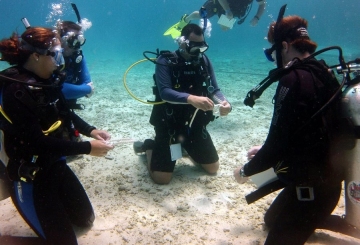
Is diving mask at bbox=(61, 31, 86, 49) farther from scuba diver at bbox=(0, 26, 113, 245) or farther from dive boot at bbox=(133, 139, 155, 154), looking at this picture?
dive boot at bbox=(133, 139, 155, 154)

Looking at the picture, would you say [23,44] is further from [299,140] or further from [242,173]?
[299,140]

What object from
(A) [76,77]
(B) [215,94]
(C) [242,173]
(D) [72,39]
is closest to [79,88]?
(A) [76,77]

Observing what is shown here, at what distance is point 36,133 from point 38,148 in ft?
0.53

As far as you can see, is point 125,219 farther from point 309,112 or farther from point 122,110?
point 122,110

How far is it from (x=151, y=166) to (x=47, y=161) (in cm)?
195

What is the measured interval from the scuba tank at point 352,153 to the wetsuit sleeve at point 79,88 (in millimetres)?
3870

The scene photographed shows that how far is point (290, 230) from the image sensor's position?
233 cm

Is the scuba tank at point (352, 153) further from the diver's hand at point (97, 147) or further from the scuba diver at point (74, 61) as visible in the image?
the scuba diver at point (74, 61)

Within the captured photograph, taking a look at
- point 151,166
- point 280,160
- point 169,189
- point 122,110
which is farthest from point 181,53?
point 122,110

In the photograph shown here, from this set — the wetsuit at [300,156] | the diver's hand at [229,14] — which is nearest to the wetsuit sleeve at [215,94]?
the wetsuit at [300,156]

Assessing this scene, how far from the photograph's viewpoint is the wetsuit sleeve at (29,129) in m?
2.30

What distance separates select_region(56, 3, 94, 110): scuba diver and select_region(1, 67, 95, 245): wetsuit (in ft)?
5.14

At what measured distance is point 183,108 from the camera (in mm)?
4395

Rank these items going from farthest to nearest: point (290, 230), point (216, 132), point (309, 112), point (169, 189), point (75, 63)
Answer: point (216, 132)
point (75, 63)
point (169, 189)
point (290, 230)
point (309, 112)
